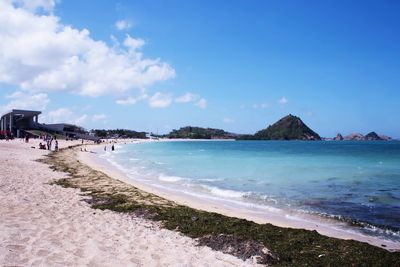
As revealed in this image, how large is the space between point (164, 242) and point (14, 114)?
336 feet

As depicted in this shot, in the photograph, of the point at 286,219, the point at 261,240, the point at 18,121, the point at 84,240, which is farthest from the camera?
the point at 18,121

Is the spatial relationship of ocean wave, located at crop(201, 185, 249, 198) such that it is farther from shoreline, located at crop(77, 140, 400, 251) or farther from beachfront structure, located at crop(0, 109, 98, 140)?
beachfront structure, located at crop(0, 109, 98, 140)

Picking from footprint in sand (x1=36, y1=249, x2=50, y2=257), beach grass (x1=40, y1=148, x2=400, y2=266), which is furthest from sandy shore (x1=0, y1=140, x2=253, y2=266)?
beach grass (x1=40, y1=148, x2=400, y2=266)

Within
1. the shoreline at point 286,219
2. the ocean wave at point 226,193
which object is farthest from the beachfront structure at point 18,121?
the shoreline at point 286,219

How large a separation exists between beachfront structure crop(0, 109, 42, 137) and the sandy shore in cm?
9031

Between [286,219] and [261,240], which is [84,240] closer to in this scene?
[261,240]

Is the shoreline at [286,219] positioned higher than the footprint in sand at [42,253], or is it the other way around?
the footprint in sand at [42,253]

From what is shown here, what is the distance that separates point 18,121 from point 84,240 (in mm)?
104036

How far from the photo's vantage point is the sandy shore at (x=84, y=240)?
23.1 ft

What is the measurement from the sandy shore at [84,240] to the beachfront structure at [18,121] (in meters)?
90.3

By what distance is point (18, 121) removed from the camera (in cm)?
10081

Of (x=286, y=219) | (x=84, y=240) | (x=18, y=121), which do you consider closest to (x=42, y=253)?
(x=84, y=240)

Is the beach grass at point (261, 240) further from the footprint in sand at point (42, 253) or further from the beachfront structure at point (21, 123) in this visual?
the beachfront structure at point (21, 123)

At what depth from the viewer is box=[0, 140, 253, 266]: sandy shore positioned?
7054 millimetres
